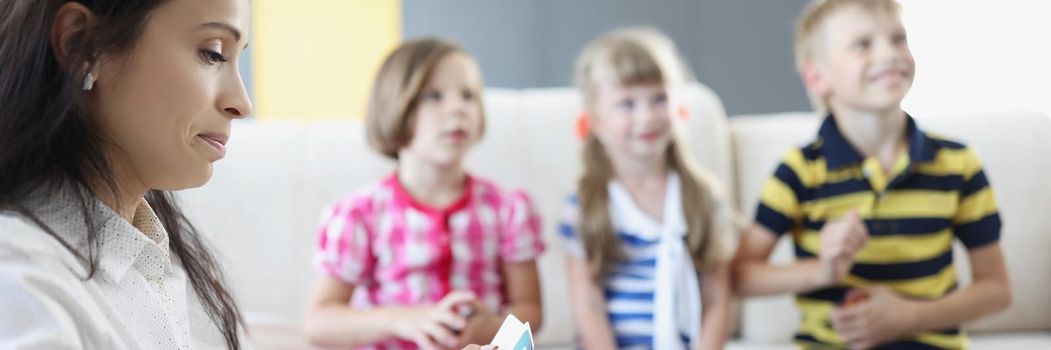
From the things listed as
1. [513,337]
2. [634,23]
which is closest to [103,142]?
[513,337]

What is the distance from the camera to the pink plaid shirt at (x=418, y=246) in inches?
67.4

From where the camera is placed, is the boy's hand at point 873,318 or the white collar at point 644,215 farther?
the white collar at point 644,215

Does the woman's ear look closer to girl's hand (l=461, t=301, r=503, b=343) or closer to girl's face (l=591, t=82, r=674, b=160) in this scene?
girl's hand (l=461, t=301, r=503, b=343)

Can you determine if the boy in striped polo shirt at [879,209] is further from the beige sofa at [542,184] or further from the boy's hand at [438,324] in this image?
the boy's hand at [438,324]

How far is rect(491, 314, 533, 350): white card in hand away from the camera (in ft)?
2.79

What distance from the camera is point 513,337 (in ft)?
2.81

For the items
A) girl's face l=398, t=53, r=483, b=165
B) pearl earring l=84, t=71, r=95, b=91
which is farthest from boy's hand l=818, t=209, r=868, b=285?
pearl earring l=84, t=71, r=95, b=91

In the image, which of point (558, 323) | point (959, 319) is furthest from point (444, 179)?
point (959, 319)

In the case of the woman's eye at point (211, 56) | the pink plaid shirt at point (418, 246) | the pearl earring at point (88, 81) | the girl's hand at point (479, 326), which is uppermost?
the woman's eye at point (211, 56)

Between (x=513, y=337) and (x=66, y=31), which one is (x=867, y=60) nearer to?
(x=513, y=337)

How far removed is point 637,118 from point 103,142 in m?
1.12

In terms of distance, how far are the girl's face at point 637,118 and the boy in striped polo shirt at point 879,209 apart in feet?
0.63

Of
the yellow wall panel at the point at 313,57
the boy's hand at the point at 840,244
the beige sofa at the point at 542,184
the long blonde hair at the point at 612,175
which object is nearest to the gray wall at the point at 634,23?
the yellow wall panel at the point at 313,57

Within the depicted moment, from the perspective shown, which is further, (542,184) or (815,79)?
(542,184)
